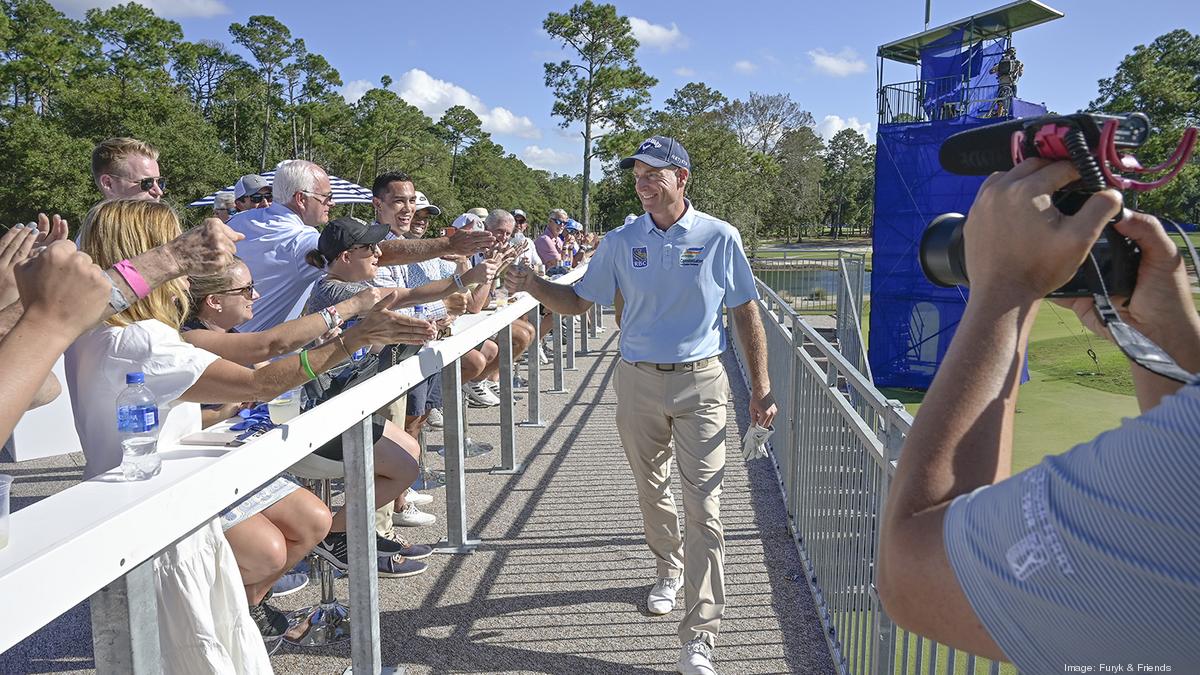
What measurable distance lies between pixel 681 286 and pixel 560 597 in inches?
66.8

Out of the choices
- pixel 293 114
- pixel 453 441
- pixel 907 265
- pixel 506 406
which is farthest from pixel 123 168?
pixel 293 114

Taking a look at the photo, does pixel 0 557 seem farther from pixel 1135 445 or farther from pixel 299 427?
pixel 1135 445

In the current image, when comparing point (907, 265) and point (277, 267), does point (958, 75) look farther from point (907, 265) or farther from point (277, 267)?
point (277, 267)

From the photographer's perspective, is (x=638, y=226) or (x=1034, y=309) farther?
(x=638, y=226)

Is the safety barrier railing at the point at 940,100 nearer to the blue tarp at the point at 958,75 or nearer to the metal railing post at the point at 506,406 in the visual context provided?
the blue tarp at the point at 958,75

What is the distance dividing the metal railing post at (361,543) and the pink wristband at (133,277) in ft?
3.50

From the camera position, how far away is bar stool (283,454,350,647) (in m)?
3.75

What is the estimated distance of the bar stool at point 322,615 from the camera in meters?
3.75

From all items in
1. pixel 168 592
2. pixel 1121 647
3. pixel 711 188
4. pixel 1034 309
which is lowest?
pixel 168 592

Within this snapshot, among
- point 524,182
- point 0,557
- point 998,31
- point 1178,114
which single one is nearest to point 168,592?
point 0,557

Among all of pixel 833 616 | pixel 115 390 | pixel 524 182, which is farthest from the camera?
pixel 524 182

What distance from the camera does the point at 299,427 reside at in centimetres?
255

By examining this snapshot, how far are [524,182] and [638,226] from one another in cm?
12573

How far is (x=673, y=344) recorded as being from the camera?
4.03m
